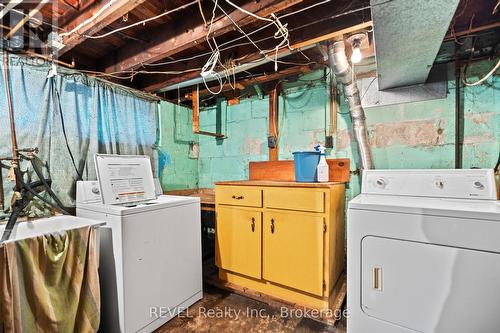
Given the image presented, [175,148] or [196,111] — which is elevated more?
[196,111]

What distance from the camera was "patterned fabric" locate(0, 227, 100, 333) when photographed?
1162 millimetres

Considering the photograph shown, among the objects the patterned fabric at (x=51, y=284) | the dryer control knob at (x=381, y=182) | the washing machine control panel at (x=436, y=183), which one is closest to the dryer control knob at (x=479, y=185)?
the washing machine control panel at (x=436, y=183)

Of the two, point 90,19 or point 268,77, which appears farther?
point 268,77

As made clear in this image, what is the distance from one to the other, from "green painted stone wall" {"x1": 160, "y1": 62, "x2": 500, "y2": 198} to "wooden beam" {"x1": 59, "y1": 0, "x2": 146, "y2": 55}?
43.1 inches

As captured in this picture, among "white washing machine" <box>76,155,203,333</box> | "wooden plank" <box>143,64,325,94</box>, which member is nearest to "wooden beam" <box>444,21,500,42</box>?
"wooden plank" <box>143,64,325,94</box>

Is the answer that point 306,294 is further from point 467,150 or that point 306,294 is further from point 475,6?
point 475,6

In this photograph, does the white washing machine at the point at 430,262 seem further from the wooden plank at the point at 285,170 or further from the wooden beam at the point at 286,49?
the wooden beam at the point at 286,49

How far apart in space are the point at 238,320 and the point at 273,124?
192 centimetres

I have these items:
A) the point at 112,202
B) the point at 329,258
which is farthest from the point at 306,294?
the point at 112,202

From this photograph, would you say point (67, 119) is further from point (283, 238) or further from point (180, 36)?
point (283, 238)

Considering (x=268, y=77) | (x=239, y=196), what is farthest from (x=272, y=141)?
(x=239, y=196)

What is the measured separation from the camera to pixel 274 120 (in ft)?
8.66

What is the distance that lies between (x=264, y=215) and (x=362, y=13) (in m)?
1.65

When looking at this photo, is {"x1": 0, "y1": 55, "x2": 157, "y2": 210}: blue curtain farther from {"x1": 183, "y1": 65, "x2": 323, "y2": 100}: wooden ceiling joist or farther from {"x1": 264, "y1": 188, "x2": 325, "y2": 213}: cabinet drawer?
→ {"x1": 264, "y1": 188, "x2": 325, "y2": 213}: cabinet drawer
